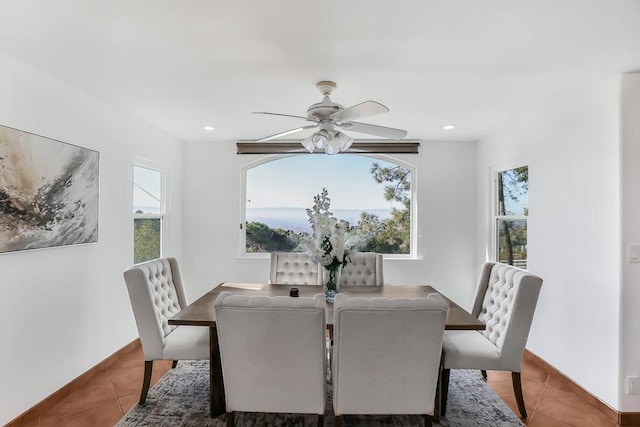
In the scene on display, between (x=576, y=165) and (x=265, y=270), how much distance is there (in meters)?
3.42

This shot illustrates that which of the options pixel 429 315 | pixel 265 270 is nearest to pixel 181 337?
pixel 429 315

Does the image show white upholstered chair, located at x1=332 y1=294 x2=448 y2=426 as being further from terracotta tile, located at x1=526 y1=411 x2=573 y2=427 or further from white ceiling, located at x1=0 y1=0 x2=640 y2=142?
white ceiling, located at x1=0 y1=0 x2=640 y2=142

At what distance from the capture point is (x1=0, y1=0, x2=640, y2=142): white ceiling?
63.9 inches

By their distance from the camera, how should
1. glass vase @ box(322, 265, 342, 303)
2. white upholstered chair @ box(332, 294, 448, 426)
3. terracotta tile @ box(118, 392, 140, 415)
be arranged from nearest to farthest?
1. white upholstered chair @ box(332, 294, 448, 426)
2. terracotta tile @ box(118, 392, 140, 415)
3. glass vase @ box(322, 265, 342, 303)

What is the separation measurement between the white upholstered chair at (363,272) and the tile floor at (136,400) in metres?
1.27

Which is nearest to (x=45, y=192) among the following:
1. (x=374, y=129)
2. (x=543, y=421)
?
(x=374, y=129)

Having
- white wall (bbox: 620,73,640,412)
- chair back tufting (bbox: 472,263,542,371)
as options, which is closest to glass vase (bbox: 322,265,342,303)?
chair back tufting (bbox: 472,263,542,371)

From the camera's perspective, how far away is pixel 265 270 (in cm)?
456

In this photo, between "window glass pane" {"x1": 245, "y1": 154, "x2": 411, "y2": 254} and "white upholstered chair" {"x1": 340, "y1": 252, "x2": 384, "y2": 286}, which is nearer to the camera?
"white upholstered chair" {"x1": 340, "y1": 252, "x2": 384, "y2": 286}

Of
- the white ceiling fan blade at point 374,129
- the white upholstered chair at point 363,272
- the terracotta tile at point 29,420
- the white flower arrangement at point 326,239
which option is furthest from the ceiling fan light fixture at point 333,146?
Result: the terracotta tile at point 29,420

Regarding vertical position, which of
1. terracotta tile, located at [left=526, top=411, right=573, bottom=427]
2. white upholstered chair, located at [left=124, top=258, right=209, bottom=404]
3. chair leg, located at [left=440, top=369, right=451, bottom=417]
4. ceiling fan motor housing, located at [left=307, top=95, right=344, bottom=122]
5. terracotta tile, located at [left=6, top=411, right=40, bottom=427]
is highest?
ceiling fan motor housing, located at [left=307, top=95, right=344, bottom=122]

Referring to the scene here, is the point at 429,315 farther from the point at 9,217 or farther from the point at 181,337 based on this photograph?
the point at 9,217

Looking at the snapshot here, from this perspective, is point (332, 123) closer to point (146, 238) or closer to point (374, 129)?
point (374, 129)

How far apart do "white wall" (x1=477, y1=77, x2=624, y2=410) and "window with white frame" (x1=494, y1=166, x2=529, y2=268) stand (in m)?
0.24
